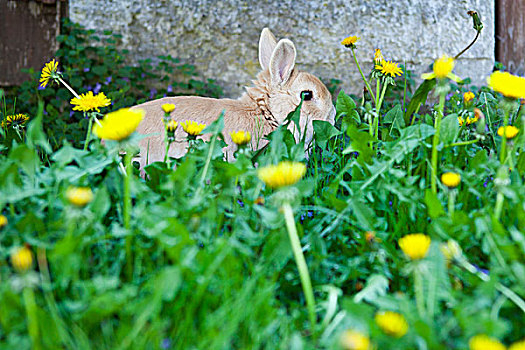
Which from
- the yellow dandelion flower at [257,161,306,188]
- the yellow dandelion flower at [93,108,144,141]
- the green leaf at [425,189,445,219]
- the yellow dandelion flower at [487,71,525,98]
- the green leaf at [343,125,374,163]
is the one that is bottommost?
the green leaf at [425,189,445,219]

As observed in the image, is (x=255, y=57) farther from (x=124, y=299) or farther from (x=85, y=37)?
(x=124, y=299)

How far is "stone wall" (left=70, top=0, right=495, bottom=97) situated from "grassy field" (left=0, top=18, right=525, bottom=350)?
8.29 ft

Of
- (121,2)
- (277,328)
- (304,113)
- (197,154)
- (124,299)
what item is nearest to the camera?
(124,299)

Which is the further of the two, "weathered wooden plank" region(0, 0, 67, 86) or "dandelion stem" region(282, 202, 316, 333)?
"weathered wooden plank" region(0, 0, 67, 86)

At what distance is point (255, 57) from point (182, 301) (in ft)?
10.8

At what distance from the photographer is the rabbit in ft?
7.23

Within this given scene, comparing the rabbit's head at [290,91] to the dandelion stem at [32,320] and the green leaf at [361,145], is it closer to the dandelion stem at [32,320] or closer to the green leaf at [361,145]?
the green leaf at [361,145]

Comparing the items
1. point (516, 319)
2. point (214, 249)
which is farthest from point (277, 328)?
point (516, 319)

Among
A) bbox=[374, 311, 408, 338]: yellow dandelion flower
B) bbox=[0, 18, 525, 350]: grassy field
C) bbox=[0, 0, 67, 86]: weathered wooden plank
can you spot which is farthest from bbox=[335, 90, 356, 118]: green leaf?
bbox=[0, 0, 67, 86]: weathered wooden plank

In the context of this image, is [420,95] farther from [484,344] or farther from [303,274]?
[484,344]

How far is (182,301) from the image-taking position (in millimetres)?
936

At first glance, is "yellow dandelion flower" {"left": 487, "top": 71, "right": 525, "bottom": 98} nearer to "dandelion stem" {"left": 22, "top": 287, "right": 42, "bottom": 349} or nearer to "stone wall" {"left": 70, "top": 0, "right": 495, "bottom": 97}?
"dandelion stem" {"left": 22, "top": 287, "right": 42, "bottom": 349}

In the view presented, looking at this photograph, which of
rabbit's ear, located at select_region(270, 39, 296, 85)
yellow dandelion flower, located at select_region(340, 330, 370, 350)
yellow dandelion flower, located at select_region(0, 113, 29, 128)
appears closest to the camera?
yellow dandelion flower, located at select_region(340, 330, 370, 350)

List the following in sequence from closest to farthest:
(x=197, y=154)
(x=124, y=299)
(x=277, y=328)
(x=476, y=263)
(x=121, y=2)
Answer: (x=124, y=299) → (x=277, y=328) → (x=476, y=263) → (x=197, y=154) → (x=121, y=2)
